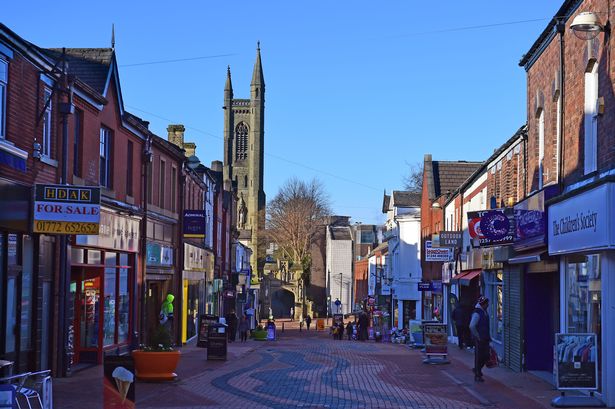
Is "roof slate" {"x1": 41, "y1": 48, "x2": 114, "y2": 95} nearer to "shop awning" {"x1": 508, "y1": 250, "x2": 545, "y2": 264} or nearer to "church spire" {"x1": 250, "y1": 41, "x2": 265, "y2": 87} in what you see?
"shop awning" {"x1": 508, "y1": 250, "x2": 545, "y2": 264}

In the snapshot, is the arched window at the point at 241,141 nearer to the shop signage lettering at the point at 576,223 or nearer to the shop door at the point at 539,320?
the shop door at the point at 539,320

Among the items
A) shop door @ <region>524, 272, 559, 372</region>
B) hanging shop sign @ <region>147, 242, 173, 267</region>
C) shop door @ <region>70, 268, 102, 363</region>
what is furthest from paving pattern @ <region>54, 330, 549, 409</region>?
hanging shop sign @ <region>147, 242, 173, 267</region>

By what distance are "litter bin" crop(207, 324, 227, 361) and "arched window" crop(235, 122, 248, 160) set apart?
4920 inches

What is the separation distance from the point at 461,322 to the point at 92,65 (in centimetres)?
1689

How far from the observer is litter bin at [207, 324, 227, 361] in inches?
1018

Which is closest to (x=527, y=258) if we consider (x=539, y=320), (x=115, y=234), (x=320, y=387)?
(x=539, y=320)

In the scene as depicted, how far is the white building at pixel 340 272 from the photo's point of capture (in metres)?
102

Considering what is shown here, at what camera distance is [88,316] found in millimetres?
22906

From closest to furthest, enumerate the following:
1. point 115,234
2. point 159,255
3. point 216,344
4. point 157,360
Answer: point 157,360, point 115,234, point 216,344, point 159,255

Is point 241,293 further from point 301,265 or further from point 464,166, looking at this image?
point 301,265

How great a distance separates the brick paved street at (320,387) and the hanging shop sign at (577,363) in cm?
98

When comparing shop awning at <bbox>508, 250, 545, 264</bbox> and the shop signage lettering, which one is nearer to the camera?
the shop signage lettering

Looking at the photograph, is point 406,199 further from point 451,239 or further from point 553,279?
point 553,279

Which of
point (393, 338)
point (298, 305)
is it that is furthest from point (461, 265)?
point (298, 305)
